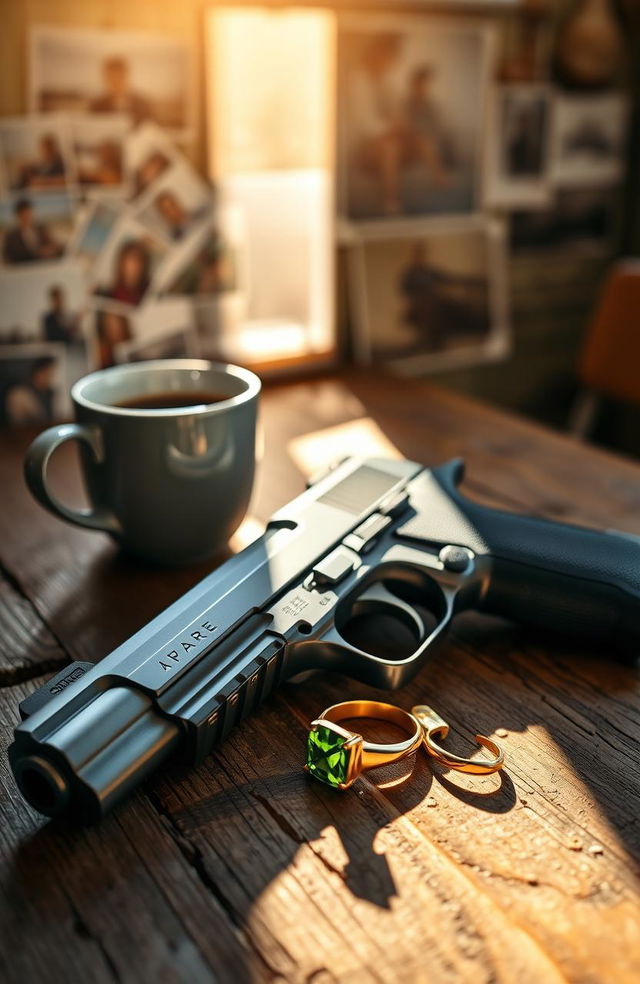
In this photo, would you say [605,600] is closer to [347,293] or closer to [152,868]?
[152,868]

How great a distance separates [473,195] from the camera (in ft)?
4.12

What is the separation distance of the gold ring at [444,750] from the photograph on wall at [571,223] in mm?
1040

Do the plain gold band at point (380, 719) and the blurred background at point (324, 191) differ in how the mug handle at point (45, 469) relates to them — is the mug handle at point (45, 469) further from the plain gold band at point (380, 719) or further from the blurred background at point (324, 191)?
the blurred background at point (324, 191)

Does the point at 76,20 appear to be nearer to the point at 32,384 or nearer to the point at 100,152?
the point at 100,152

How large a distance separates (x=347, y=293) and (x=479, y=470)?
47cm

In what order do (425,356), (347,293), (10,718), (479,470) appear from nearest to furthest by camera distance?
(10,718)
(479,470)
(347,293)
(425,356)

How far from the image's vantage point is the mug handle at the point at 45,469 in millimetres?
551

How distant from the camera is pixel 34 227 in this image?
35.3 inches

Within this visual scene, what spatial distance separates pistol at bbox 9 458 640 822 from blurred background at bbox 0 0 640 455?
483mm

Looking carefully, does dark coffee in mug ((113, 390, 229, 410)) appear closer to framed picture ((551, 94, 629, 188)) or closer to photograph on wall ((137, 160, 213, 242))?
photograph on wall ((137, 160, 213, 242))

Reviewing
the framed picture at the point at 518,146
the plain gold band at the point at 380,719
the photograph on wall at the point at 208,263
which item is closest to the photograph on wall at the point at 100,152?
the photograph on wall at the point at 208,263

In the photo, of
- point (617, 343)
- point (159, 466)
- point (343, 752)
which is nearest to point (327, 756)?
point (343, 752)

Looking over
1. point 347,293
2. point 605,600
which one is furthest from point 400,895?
point 347,293

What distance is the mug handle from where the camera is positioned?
551mm
